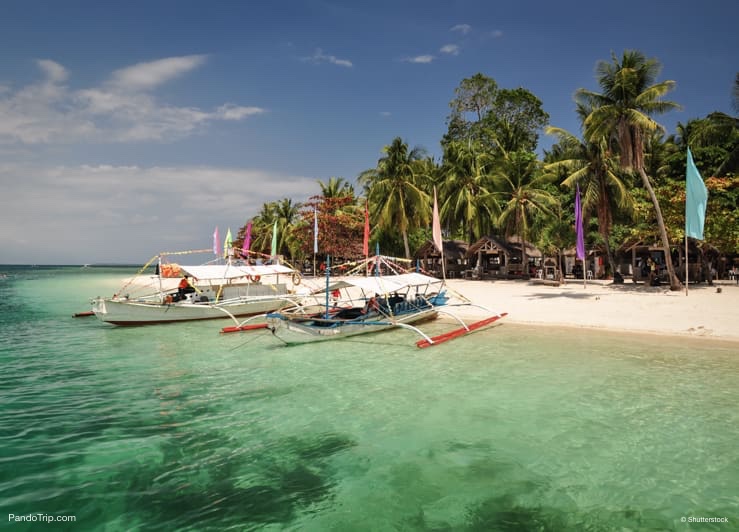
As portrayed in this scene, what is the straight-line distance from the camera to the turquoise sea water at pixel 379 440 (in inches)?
Answer: 194

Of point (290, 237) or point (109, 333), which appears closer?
point (109, 333)

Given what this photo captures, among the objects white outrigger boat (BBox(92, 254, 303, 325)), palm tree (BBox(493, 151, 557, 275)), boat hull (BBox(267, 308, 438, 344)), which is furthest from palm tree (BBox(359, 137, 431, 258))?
boat hull (BBox(267, 308, 438, 344))

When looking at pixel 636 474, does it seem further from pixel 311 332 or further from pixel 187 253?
pixel 187 253

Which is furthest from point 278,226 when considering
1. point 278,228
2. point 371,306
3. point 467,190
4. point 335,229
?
point 371,306

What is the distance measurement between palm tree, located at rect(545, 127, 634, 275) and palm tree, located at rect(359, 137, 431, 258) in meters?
12.4

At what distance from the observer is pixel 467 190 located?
34688 millimetres

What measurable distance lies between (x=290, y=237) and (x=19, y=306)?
2725cm

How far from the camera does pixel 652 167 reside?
33844mm

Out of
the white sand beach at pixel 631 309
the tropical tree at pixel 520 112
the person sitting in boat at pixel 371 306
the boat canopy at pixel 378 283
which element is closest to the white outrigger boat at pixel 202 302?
the person sitting in boat at pixel 371 306

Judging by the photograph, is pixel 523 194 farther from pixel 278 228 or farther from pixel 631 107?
pixel 278 228

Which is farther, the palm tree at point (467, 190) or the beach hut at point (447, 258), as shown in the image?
the beach hut at point (447, 258)

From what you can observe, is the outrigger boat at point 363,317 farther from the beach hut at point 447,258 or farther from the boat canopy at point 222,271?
the beach hut at point 447,258

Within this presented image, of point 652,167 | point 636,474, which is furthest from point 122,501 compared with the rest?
point 652,167

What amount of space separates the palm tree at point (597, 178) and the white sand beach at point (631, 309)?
189 inches
